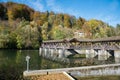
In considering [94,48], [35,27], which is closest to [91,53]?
[94,48]

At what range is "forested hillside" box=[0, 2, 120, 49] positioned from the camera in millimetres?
71062

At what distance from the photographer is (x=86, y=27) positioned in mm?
98812

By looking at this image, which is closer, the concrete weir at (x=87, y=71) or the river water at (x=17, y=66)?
the concrete weir at (x=87, y=71)

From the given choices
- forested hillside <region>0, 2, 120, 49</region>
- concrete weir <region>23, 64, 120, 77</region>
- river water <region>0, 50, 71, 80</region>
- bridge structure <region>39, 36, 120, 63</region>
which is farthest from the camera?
forested hillside <region>0, 2, 120, 49</region>

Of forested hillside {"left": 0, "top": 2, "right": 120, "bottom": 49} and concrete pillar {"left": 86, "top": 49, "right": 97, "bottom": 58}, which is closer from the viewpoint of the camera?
concrete pillar {"left": 86, "top": 49, "right": 97, "bottom": 58}

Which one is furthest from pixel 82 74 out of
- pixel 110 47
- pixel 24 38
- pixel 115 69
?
pixel 24 38

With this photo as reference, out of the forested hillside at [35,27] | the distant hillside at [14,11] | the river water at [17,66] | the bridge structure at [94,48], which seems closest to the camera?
the river water at [17,66]

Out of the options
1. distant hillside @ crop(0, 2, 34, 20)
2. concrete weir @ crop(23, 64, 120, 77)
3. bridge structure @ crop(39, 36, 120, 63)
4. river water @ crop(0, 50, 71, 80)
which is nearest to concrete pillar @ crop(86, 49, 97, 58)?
bridge structure @ crop(39, 36, 120, 63)

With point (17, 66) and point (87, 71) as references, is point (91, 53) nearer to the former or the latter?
point (17, 66)

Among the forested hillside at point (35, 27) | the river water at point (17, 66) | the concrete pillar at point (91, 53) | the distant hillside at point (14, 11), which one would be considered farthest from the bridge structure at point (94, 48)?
the distant hillside at point (14, 11)

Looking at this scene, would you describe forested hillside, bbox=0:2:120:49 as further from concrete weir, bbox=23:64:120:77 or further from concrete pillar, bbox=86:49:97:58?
concrete weir, bbox=23:64:120:77

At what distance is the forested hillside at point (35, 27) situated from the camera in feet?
233

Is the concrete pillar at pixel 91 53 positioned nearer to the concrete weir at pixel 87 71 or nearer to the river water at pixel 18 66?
the river water at pixel 18 66

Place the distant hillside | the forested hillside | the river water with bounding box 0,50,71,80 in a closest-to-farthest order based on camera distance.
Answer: the river water with bounding box 0,50,71,80 → the forested hillside → the distant hillside
